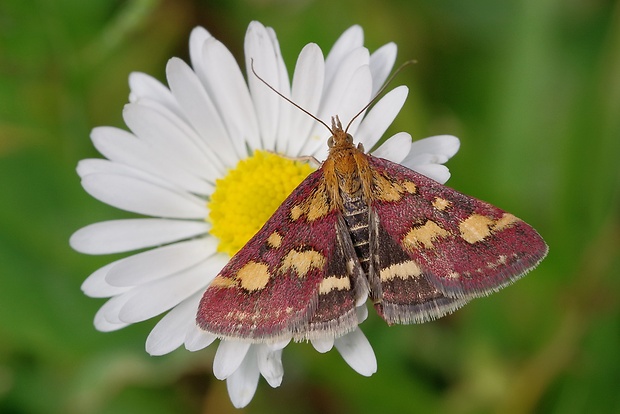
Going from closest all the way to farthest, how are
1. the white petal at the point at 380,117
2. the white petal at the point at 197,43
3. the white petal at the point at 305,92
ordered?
the white petal at the point at 380,117 < the white petal at the point at 305,92 < the white petal at the point at 197,43

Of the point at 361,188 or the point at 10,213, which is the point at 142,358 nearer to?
the point at 10,213

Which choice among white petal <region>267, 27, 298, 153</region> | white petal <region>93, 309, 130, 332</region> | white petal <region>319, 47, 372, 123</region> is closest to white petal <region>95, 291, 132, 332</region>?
white petal <region>93, 309, 130, 332</region>

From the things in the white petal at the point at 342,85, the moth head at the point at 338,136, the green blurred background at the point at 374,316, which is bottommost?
the green blurred background at the point at 374,316

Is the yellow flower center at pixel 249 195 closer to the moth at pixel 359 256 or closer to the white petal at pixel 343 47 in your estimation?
the moth at pixel 359 256

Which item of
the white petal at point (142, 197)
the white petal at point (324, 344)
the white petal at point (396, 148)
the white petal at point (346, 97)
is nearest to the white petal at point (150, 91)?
the white petal at point (142, 197)

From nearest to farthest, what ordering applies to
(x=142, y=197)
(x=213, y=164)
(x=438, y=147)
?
(x=438, y=147) < (x=142, y=197) < (x=213, y=164)

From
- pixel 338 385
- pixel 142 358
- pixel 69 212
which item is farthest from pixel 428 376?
pixel 69 212

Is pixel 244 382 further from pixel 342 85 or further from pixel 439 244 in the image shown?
pixel 342 85

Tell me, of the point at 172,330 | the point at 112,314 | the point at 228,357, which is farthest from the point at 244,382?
the point at 112,314
